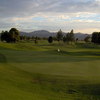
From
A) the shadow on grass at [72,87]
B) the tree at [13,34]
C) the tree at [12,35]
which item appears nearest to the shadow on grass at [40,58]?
the shadow on grass at [72,87]

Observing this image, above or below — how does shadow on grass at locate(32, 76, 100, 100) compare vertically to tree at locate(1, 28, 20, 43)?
below

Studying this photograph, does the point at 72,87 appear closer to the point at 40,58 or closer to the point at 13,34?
the point at 40,58

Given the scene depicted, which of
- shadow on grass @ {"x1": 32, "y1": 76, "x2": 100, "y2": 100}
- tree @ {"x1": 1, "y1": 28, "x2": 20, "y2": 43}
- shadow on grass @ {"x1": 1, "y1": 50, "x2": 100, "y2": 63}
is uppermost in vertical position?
tree @ {"x1": 1, "y1": 28, "x2": 20, "y2": 43}

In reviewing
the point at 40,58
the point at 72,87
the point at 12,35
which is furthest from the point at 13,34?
the point at 72,87

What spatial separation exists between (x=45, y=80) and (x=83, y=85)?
2.91 meters

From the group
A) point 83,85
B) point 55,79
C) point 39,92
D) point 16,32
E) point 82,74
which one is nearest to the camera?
point 39,92

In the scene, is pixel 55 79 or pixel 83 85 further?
pixel 55 79

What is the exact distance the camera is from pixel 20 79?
15.8 m

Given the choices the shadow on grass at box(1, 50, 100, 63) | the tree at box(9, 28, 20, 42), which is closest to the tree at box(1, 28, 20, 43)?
the tree at box(9, 28, 20, 42)

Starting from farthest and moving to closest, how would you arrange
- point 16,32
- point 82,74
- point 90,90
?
point 16,32
point 82,74
point 90,90

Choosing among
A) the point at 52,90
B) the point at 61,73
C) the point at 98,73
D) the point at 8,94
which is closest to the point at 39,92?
the point at 52,90

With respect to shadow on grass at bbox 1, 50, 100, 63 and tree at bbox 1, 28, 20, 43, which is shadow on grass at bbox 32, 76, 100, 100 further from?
tree at bbox 1, 28, 20, 43

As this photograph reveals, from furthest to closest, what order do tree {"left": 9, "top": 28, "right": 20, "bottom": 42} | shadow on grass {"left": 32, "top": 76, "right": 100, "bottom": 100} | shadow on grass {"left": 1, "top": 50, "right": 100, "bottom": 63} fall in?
tree {"left": 9, "top": 28, "right": 20, "bottom": 42}
shadow on grass {"left": 1, "top": 50, "right": 100, "bottom": 63}
shadow on grass {"left": 32, "top": 76, "right": 100, "bottom": 100}

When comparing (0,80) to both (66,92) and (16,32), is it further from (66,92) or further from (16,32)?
(16,32)
